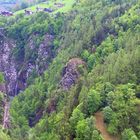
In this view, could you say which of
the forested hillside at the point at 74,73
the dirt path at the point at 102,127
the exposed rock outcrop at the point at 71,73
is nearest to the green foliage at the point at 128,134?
the forested hillside at the point at 74,73

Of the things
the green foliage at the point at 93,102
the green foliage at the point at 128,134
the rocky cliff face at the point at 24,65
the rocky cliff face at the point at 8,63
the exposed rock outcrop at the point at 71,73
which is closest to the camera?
the green foliage at the point at 128,134

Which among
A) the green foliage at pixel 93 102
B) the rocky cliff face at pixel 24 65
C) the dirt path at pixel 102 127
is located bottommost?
the rocky cliff face at pixel 24 65

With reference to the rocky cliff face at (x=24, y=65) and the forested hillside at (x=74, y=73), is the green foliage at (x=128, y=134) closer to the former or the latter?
the forested hillside at (x=74, y=73)

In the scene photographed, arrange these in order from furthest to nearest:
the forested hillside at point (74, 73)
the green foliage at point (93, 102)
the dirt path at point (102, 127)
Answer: the green foliage at point (93, 102) < the forested hillside at point (74, 73) < the dirt path at point (102, 127)

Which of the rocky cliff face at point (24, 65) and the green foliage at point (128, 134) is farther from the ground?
the green foliage at point (128, 134)

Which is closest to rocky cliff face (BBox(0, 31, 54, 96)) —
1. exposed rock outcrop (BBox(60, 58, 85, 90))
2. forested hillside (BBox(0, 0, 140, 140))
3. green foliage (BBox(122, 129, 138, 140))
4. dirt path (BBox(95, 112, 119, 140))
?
forested hillside (BBox(0, 0, 140, 140))

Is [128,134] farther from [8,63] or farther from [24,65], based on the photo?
[8,63]

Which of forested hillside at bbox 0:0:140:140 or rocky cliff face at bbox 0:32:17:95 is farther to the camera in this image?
rocky cliff face at bbox 0:32:17:95

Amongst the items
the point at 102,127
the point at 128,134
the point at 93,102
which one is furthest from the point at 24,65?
the point at 128,134

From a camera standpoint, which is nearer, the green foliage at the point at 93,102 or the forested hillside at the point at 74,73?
the forested hillside at the point at 74,73

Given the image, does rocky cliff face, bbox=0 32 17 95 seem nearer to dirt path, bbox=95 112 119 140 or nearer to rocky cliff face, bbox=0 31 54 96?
rocky cliff face, bbox=0 31 54 96
